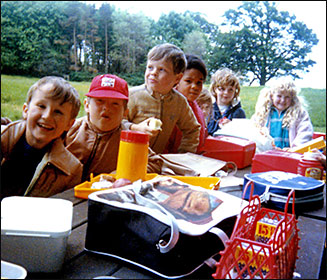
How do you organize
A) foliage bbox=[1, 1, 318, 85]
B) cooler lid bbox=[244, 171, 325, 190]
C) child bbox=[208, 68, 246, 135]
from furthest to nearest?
child bbox=[208, 68, 246, 135] → foliage bbox=[1, 1, 318, 85] → cooler lid bbox=[244, 171, 325, 190]

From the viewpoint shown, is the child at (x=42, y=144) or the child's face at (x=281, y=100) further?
the child's face at (x=281, y=100)

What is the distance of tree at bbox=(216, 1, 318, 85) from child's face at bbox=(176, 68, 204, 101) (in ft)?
0.52

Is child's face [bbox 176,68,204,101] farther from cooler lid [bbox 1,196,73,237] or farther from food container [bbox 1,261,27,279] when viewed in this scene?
food container [bbox 1,261,27,279]

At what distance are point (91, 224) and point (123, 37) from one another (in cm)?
132

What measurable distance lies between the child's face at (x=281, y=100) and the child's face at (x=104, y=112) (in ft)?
4.89

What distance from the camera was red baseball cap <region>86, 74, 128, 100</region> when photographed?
136 centimetres

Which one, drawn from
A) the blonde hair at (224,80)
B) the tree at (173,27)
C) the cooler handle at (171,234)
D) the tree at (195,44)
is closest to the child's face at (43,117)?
the cooler handle at (171,234)

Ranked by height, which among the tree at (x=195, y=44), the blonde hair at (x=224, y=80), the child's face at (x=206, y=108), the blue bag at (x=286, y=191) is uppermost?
the tree at (x=195, y=44)

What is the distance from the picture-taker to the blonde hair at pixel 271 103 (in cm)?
242

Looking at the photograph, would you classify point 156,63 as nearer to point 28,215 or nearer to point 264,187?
→ point 264,187

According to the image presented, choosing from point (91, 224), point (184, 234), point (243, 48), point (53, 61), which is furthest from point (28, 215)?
point (243, 48)

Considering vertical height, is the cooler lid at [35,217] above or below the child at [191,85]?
below

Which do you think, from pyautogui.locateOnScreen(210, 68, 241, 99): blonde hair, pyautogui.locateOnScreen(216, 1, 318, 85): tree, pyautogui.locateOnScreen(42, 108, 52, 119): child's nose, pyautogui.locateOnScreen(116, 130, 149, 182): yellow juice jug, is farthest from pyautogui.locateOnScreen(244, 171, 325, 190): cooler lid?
pyautogui.locateOnScreen(210, 68, 241, 99): blonde hair

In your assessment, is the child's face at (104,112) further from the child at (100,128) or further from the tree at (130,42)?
the tree at (130,42)
